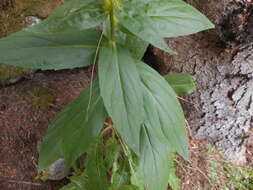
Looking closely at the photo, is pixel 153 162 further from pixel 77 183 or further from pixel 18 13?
pixel 18 13

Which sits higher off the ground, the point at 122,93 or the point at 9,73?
the point at 122,93

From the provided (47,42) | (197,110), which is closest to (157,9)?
(47,42)

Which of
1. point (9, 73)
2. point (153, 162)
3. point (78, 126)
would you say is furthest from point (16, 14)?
point (153, 162)

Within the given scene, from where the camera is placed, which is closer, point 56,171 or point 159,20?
point 159,20

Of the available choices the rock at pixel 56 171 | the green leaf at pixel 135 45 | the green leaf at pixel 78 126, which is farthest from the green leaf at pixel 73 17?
the rock at pixel 56 171

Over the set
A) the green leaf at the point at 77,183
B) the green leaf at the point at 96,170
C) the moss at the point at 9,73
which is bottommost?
the green leaf at the point at 77,183

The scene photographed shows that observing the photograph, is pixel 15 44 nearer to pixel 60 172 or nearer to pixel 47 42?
pixel 47 42

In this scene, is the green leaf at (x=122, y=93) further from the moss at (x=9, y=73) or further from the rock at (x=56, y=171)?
the moss at (x=9, y=73)
